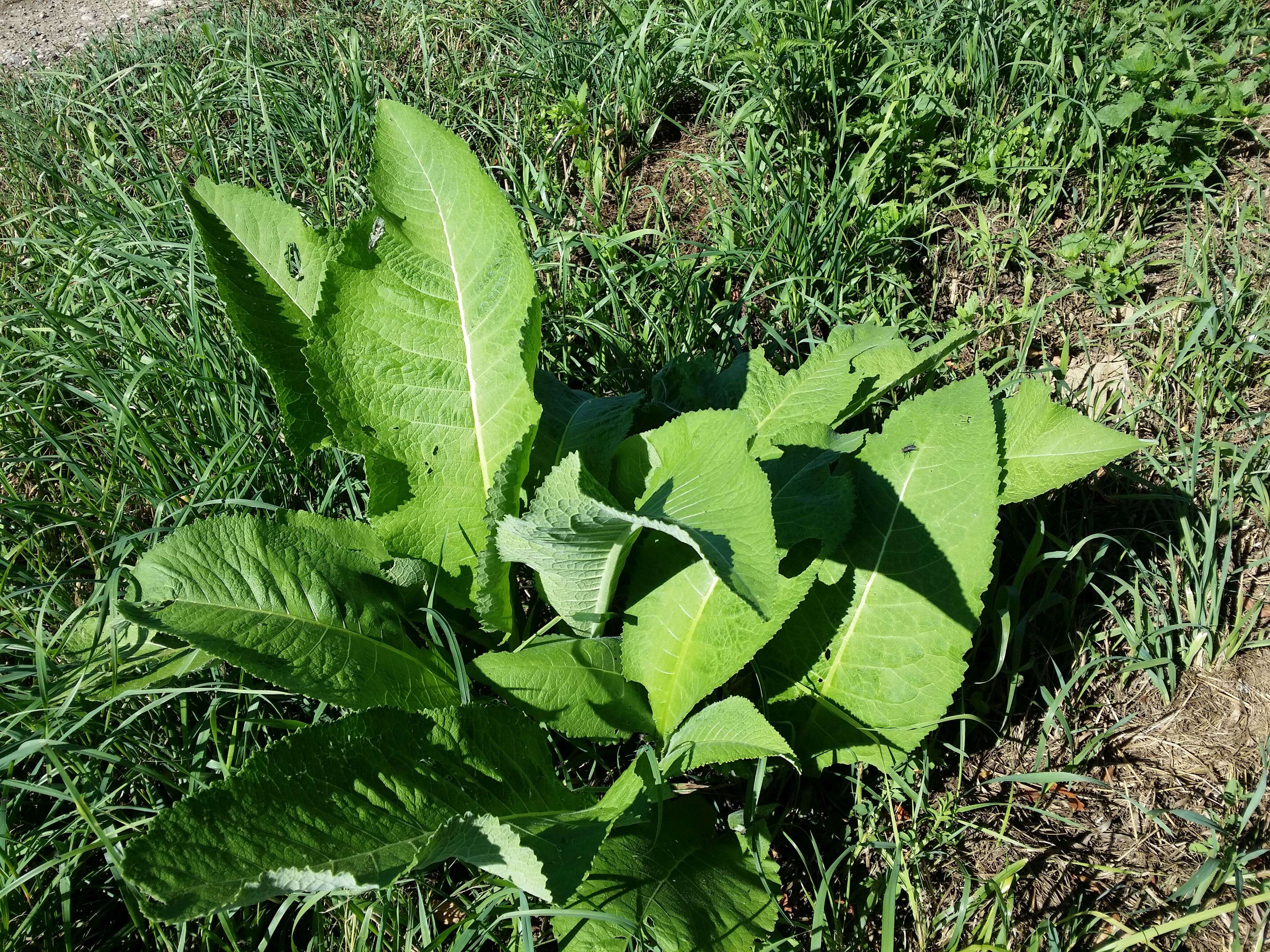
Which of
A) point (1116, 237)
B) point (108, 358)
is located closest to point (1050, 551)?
point (1116, 237)

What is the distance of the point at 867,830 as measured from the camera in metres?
1.73

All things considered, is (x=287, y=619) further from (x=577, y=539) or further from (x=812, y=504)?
(x=812, y=504)

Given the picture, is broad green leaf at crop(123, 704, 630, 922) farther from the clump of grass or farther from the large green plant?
the clump of grass

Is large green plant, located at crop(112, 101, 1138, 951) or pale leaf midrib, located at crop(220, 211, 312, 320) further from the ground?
pale leaf midrib, located at crop(220, 211, 312, 320)

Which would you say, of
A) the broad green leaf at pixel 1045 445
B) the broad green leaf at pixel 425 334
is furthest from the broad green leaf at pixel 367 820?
the broad green leaf at pixel 1045 445

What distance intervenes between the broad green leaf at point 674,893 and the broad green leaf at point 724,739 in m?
0.13

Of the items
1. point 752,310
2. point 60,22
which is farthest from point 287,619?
point 60,22

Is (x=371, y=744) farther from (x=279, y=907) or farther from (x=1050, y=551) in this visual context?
(x=1050, y=551)

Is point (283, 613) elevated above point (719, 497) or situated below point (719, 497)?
below

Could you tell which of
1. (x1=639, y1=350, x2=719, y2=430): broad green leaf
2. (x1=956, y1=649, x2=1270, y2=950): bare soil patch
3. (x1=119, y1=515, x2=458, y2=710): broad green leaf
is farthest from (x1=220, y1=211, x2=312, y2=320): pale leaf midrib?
(x1=956, y1=649, x2=1270, y2=950): bare soil patch

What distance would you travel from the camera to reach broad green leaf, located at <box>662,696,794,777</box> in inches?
56.7

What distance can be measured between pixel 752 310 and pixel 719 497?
4.72ft

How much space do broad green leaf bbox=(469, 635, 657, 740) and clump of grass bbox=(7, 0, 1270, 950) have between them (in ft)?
0.92

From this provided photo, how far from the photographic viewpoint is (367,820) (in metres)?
1.35
